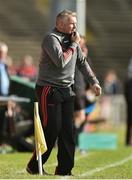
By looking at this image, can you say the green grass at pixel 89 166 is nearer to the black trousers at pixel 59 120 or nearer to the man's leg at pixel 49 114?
the black trousers at pixel 59 120

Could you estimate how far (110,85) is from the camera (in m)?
32.5

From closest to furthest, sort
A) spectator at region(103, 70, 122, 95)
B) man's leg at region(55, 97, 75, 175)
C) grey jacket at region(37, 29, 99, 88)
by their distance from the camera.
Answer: grey jacket at region(37, 29, 99, 88) → man's leg at region(55, 97, 75, 175) → spectator at region(103, 70, 122, 95)

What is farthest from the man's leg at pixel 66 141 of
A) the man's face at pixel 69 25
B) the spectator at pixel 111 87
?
the spectator at pixel 111 87

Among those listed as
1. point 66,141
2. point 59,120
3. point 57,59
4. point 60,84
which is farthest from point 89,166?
point 57,59

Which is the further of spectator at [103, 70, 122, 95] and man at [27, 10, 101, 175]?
spectator at [103, 70, 122, 95]

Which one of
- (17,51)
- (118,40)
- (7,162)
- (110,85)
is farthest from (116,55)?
(7,162)

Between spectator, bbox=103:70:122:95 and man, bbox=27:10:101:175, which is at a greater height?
man, bbox=27:10:101:175

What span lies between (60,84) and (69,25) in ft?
2.34

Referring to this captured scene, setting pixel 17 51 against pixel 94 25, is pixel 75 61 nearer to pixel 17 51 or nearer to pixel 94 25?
pixel 17 51

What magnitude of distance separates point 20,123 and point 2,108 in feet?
2.17

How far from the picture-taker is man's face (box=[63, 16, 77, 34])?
9.43 metres

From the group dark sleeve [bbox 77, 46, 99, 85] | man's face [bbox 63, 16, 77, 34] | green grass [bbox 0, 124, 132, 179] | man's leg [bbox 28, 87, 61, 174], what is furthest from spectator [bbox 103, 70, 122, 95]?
man's face [bbox 63, 16, 77, 34]

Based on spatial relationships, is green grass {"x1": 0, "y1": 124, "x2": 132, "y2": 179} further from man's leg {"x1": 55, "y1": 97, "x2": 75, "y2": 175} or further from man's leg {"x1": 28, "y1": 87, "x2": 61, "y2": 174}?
man's leg {"x1": 28, "y1": 87, "x2": 61, "y2": 174}

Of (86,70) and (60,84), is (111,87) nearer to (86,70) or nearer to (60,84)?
(86,70)
